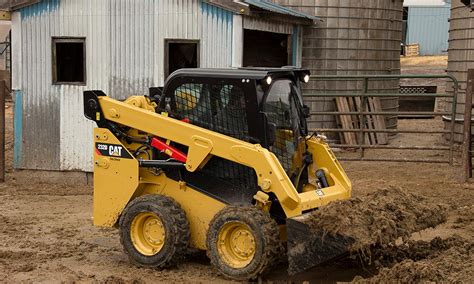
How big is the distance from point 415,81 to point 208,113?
2330 cm

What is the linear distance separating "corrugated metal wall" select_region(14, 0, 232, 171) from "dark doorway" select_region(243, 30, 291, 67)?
445 centimetres

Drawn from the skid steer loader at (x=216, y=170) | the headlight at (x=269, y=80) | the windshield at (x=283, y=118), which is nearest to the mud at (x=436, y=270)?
the skid steer loader at (x=216, y=170)

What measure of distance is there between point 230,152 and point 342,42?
10.2 meters

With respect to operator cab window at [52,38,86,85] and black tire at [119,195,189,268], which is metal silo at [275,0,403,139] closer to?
operator cab window at [52,38,86,85]

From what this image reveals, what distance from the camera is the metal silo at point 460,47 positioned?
15.1 meters

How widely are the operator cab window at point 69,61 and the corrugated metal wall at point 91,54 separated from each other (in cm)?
10

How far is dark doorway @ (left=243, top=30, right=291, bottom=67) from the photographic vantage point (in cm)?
1686

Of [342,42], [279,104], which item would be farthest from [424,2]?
[279,104]

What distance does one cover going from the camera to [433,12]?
3975cm

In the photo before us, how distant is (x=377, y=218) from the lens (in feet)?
21.3

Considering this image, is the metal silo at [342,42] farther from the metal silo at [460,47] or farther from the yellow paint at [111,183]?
the yellow paint at [111,183]

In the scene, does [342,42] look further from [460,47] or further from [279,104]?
[279,104]

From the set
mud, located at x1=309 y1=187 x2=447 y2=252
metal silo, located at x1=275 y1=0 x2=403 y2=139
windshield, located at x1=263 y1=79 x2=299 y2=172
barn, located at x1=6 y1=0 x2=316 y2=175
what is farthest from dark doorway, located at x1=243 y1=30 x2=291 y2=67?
mud, located at x1=309 y1=187 x2=447 y2=252

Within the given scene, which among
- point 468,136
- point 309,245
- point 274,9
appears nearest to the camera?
point 309,245
